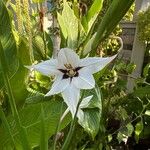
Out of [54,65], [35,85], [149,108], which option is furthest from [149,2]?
[54,65]

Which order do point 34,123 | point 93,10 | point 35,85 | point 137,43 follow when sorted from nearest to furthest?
point 34,123 → point 93,10 → point 35,85 → point 137,43

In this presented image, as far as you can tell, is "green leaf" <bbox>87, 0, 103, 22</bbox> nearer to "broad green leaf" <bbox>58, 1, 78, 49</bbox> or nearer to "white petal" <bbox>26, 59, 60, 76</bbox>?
"broad green leaf" <bbox>58, 1, 78, 49</bbox>

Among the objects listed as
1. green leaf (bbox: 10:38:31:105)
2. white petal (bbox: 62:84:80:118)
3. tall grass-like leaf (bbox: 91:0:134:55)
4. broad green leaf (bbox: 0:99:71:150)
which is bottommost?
broad green leaf (bbox: 0:99:71:150)

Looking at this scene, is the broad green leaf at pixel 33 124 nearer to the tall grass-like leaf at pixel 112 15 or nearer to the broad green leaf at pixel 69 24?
the broad green leaf at pixel 69 24

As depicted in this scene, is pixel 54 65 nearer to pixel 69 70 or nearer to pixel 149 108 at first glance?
pixel 69 70

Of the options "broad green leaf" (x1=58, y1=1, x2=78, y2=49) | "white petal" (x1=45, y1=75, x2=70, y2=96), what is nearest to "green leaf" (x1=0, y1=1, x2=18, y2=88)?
"broad green leaf" (x1=58, y1=1, x2=78, y2=49)

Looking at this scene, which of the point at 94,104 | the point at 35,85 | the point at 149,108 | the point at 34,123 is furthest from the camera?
the point at 149,108

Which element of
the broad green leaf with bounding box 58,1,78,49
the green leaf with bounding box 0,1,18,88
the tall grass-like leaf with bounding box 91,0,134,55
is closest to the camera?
the tall grass-like leaf with bounding box 91,0,134,55

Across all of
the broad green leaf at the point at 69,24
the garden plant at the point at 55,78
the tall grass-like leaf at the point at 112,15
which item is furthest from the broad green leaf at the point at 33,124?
the tall grass-like leaf at the point at 112,15
